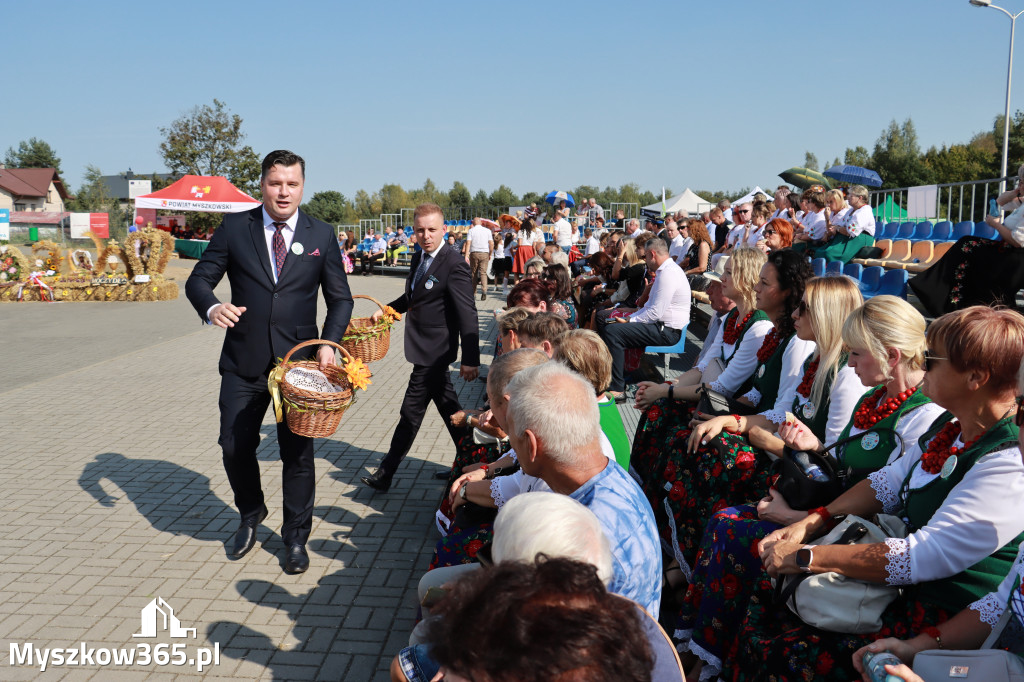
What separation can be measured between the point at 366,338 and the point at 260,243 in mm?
1412

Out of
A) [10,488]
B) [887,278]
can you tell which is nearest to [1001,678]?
[10,488]

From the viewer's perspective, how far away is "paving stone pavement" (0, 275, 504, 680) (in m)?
3.30

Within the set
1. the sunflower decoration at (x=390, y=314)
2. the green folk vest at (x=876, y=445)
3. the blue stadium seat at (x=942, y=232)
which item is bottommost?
the green folk vest at (x=876, y=445)

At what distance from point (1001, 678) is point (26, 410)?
865cm

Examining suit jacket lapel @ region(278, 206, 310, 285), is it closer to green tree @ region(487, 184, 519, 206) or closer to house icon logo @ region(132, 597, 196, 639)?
house icon logo @ region(132, 597, 196, 639)

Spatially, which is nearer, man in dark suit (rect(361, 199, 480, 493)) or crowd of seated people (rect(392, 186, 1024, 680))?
crowd of seated people (rect(392, 186, 1024, 680))

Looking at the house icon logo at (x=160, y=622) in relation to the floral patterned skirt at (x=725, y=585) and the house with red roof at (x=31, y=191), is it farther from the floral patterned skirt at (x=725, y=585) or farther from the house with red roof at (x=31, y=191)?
the house with red roof at (x=31, y=191)

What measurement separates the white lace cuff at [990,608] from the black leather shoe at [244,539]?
3593mm

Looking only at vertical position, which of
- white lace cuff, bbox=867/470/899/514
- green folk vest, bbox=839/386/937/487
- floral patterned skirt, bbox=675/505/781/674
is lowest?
floral patterned skirt, bbox=675/505/781/674

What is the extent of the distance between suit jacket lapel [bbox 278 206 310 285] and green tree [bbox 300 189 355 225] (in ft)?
154

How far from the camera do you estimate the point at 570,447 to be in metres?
2.23

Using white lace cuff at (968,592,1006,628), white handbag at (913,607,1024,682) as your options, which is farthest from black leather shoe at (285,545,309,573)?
white lace cuff at (968,592,1006,628)

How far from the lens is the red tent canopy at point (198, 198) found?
91.2 ft

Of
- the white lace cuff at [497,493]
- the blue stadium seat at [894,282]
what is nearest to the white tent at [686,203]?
the blue stadium seat at [894,282]
